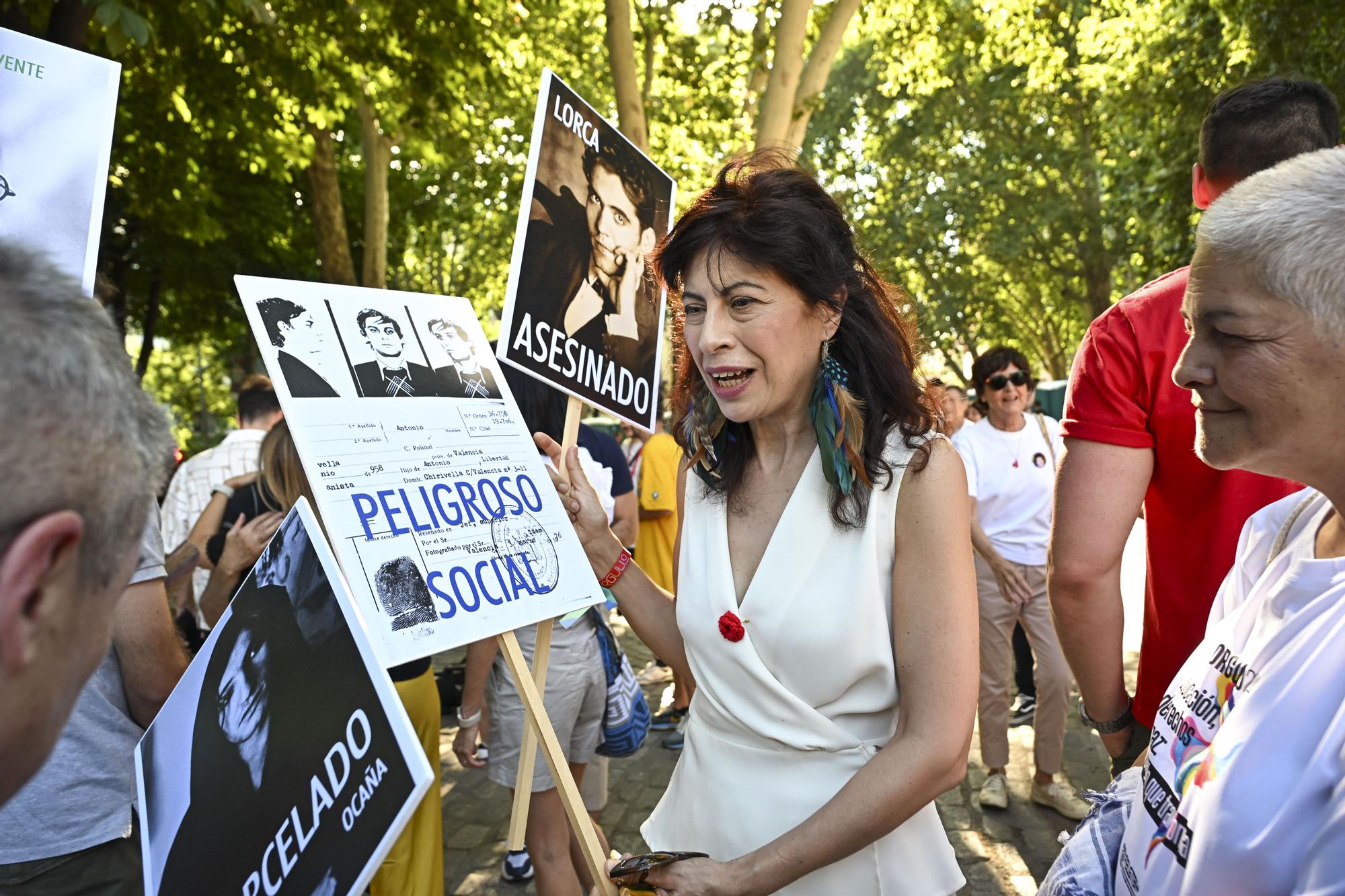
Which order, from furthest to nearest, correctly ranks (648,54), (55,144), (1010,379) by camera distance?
(648,54)
(1010,379)
(55,144)

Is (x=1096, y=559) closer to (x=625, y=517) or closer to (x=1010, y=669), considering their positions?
(x=625, y=517)

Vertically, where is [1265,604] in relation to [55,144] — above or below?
below

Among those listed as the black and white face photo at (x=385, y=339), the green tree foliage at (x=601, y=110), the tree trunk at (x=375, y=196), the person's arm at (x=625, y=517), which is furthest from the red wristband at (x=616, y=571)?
the tree trunk at (x=375, y=196)

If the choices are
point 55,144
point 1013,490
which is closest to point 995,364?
point 1013,490

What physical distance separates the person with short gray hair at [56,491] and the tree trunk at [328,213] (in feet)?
40.4

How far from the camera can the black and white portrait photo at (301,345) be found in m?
1.92

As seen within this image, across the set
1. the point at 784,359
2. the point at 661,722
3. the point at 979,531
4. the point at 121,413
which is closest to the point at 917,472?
the point at 784,359

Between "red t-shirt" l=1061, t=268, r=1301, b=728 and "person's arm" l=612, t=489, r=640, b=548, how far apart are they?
254 cm

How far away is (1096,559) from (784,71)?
A: 218 inches

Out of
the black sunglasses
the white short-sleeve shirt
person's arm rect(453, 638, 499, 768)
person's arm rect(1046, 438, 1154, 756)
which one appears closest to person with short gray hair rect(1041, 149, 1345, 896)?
Result: person's arm rect(1046, 438, 1154, 756)

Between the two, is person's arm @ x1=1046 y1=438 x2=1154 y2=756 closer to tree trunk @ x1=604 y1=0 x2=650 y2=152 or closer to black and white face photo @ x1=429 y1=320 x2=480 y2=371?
black and white face photo @ x1=429 y1=320 x2=480 y2=371

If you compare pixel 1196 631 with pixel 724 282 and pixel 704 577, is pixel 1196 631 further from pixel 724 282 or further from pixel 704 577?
pixel 724 282

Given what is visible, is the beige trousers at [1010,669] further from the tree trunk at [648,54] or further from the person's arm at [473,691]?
the tree trunk at [648,54]

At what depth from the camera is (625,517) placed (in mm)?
4578
